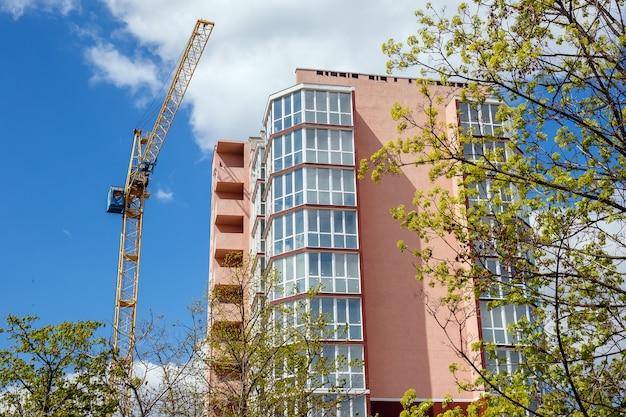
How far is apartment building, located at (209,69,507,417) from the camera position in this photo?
41281 mm

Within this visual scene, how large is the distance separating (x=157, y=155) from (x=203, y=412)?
181 feet

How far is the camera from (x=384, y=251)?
4447 cm

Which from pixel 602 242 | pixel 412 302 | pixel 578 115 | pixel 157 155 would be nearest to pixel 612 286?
pixel 602 242

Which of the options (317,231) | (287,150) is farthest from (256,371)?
(287,150)

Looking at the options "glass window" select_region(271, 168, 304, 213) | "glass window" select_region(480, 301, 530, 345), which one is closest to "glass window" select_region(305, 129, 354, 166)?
"glass window" select_region(271, 168, 304, 213)

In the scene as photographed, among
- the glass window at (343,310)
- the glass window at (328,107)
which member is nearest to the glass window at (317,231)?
the glass window at (343,310)

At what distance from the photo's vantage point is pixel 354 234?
4312 cm

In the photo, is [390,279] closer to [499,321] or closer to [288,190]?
[499,321]

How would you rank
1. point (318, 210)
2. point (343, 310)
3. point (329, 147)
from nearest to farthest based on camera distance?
1. point (343, 310)
2. point (318, 210)
3. point (329, 147)

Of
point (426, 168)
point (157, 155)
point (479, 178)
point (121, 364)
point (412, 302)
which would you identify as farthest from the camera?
point (157, 155)

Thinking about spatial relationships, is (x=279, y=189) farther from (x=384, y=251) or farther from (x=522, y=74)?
(x=522, y=74)

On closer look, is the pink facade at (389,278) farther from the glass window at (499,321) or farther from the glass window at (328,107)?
the glass window at (499,321)

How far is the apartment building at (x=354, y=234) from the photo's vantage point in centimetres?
4128

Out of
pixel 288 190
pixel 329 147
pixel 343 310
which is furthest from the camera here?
pixel 329 147
